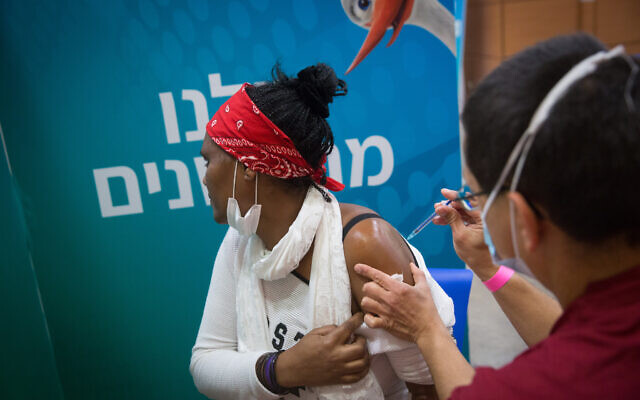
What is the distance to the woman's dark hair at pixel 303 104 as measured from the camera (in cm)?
132

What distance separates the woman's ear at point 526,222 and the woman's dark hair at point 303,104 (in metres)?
0.69

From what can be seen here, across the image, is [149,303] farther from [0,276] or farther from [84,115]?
[84,115]

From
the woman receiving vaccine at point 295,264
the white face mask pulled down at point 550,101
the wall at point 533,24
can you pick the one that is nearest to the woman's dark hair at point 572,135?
the white face mask pulled down at point 550,101

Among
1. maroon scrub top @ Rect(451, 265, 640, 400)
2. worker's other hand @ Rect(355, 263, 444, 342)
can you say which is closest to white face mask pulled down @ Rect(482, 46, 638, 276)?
maroon scrub top @ Rect(451, 265, 640, 400)

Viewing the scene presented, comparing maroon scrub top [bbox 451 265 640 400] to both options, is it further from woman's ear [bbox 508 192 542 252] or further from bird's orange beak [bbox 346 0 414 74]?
bird's orange beak [bbox 346 0 414 74]

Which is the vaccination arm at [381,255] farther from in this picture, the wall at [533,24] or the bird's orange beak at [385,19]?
the wall at [533,24]

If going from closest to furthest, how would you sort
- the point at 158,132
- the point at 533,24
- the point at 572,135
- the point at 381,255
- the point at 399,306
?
1. the point at 572,135
2. the point at 399,306
3. the point at 381,255
4. the point at 158,132
5. the point at 533,24

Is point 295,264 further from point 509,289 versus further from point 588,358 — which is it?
point 588,358

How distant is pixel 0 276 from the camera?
2.14 metres

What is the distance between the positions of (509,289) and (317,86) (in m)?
0.74

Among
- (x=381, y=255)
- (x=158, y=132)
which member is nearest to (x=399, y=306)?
(x=381, y=255)

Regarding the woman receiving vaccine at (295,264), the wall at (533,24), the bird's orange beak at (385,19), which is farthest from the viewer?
the wall at (533,24)

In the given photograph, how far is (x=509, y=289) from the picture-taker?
4.20 feet

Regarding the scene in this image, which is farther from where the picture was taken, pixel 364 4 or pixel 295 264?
pixel 364 4
